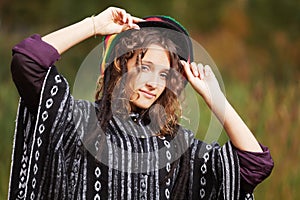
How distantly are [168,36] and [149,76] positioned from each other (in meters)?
0.15

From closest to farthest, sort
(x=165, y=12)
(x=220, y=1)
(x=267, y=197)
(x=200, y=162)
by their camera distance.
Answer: (x=200, y=162) → (x=267, y=197) → (x=165, y=12) → (x=220, y=1)

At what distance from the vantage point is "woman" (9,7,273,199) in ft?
8.27

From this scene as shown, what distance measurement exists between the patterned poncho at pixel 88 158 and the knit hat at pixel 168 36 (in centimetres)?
19

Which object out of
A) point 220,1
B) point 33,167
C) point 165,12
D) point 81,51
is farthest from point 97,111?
point 220,1

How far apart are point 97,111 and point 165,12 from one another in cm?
869

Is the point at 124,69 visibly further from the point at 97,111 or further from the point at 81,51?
the point at 81,51

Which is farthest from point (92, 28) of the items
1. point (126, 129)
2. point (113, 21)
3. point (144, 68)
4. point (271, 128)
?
point (271, 128)

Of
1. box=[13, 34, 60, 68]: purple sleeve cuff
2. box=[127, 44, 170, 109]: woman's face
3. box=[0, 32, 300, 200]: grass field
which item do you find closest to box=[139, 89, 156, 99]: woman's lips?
box=[127, 44, 170, 109]: woman's face

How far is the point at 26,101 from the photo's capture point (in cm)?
254

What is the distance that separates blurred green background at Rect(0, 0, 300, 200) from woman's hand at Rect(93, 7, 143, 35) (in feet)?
5.62

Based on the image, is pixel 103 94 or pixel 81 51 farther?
pixel 81 51

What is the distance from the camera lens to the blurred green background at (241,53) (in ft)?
15.7

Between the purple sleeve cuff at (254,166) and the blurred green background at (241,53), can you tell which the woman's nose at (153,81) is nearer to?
the purple sleeve cuff at (254,166)

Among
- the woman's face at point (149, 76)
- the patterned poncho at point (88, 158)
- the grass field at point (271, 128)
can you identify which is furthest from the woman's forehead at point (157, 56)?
the grass field at point (271, 128)
